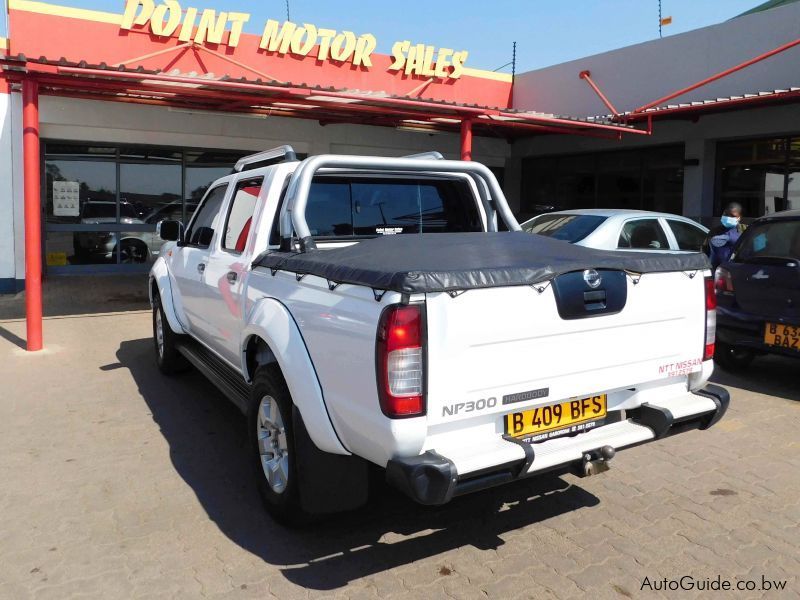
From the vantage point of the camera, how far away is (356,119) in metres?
12.6

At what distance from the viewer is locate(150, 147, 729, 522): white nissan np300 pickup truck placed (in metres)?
2.68

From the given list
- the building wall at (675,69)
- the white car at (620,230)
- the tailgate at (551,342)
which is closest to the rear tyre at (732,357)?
the white car at (620,230)

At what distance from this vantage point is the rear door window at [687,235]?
8.62 m

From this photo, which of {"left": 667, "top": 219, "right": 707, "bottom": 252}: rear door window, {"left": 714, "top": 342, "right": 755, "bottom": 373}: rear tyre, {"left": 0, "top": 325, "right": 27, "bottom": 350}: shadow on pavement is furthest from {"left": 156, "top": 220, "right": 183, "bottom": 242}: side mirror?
{"left": 667, "top": 219, "right": 707, "bottom": 252}: rear door window

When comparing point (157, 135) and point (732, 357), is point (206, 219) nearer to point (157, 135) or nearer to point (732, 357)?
point (732, 357)

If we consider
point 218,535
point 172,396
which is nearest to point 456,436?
Result: point 218,535

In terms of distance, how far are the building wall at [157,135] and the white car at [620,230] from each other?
6.88 meters

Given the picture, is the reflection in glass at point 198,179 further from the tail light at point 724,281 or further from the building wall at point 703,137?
the tail light at point 724,281

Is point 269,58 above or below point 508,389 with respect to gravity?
above

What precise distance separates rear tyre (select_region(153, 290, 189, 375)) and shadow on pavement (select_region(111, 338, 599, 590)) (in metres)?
1.54

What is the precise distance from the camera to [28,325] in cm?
776

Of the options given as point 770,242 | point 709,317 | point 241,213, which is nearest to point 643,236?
point 770,242

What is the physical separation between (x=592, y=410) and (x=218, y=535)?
194 cm

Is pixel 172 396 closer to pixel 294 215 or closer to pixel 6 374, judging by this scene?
pixel 6 374
